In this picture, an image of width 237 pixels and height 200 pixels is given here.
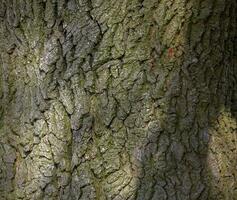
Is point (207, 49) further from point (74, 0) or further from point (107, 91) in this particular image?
point (74, 0)

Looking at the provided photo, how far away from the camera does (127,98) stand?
6.77 ft

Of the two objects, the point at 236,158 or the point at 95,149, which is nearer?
the point at 95,149

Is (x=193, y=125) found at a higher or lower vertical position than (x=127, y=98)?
lower

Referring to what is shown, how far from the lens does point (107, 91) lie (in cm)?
207

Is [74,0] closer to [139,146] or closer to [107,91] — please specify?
[107,91]

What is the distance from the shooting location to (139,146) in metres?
2.06

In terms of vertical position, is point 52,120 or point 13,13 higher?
point 13,13

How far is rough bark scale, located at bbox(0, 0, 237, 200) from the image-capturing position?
205cm

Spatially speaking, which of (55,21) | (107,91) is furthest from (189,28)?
(55,21)

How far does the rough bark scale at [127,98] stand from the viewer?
2.05 m

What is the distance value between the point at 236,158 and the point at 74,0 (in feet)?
3.13

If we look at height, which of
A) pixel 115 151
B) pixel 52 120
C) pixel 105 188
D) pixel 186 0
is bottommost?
pixel 105 188

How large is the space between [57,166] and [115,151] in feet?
0.82

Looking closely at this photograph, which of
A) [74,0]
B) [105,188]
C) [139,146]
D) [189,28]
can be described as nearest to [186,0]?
[189,28]
